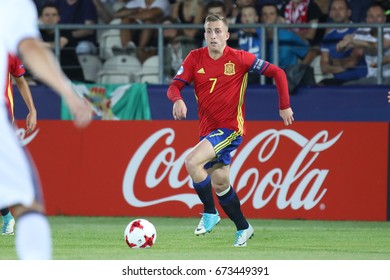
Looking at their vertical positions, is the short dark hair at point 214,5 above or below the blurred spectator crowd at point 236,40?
above

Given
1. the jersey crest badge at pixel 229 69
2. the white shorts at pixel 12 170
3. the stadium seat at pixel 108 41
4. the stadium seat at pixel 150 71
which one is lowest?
the stadium seat at pixel 150 71

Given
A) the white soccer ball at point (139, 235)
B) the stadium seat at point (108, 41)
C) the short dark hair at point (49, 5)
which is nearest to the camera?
the white soccer ball at point (139, 235)

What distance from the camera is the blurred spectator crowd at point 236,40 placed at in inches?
602

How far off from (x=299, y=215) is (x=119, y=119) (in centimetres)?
294

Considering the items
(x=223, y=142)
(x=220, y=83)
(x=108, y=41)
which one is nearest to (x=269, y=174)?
(x=108, y=41)

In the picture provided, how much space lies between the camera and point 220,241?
37.9 ft

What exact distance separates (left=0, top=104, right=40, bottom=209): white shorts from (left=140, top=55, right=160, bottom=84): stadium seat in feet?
33.6

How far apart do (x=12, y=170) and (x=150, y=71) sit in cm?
1037

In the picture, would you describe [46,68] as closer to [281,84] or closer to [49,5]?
[281,84]

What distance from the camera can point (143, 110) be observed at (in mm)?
15789

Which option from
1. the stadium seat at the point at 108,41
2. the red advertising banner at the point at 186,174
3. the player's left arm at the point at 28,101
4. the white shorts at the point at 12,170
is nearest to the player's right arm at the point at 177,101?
the player's left arm at the point at 28,101

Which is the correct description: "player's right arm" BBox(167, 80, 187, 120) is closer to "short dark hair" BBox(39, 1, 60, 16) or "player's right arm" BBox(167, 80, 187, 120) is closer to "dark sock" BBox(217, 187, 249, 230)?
"dark sock" BBox(217, 187, 249, 230)

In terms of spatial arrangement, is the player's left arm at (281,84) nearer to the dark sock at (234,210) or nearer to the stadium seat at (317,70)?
the dark sock at (234,210)
